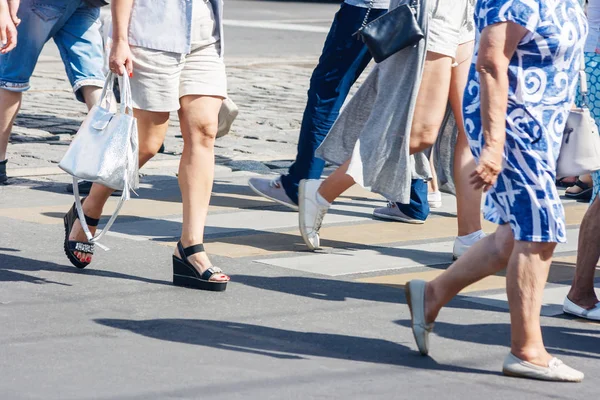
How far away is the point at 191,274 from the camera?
18.3 ft

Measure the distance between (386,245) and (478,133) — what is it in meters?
2.16

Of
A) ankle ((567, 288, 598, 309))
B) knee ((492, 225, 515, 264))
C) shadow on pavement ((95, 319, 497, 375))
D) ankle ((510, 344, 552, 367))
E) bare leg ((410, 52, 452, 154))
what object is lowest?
shadow on pavement ((95, 319, 497, 375))

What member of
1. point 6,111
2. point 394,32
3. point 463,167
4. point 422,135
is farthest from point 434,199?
point 6,111

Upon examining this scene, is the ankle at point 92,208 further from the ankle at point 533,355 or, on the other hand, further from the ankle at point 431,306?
the ankle at point 533,355

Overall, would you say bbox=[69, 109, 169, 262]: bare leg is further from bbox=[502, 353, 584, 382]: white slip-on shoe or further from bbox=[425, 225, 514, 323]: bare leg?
bbox=[502, 353, 584, 382]: white slip-on shoe

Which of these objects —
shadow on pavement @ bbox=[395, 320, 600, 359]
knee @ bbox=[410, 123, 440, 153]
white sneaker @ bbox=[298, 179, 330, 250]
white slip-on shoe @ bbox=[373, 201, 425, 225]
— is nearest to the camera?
shadow on pavement @ bbox=[395, 320, 600, 359]

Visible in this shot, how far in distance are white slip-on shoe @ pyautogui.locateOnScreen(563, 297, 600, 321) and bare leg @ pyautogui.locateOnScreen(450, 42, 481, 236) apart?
3.33 feet

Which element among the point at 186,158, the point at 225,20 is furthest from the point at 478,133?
the point at 225,20

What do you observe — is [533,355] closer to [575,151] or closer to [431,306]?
[431,306]

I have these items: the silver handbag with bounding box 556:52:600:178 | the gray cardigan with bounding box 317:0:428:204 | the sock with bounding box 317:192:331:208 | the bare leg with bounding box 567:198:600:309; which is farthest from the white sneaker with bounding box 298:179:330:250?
the silver handbag with bounding box 556:52:600:178

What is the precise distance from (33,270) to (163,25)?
1.25m

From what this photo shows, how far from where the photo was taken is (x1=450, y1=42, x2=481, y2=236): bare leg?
6270 mm

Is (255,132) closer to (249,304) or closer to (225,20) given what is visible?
(249,304)

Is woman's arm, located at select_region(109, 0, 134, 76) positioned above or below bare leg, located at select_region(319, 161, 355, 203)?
above
